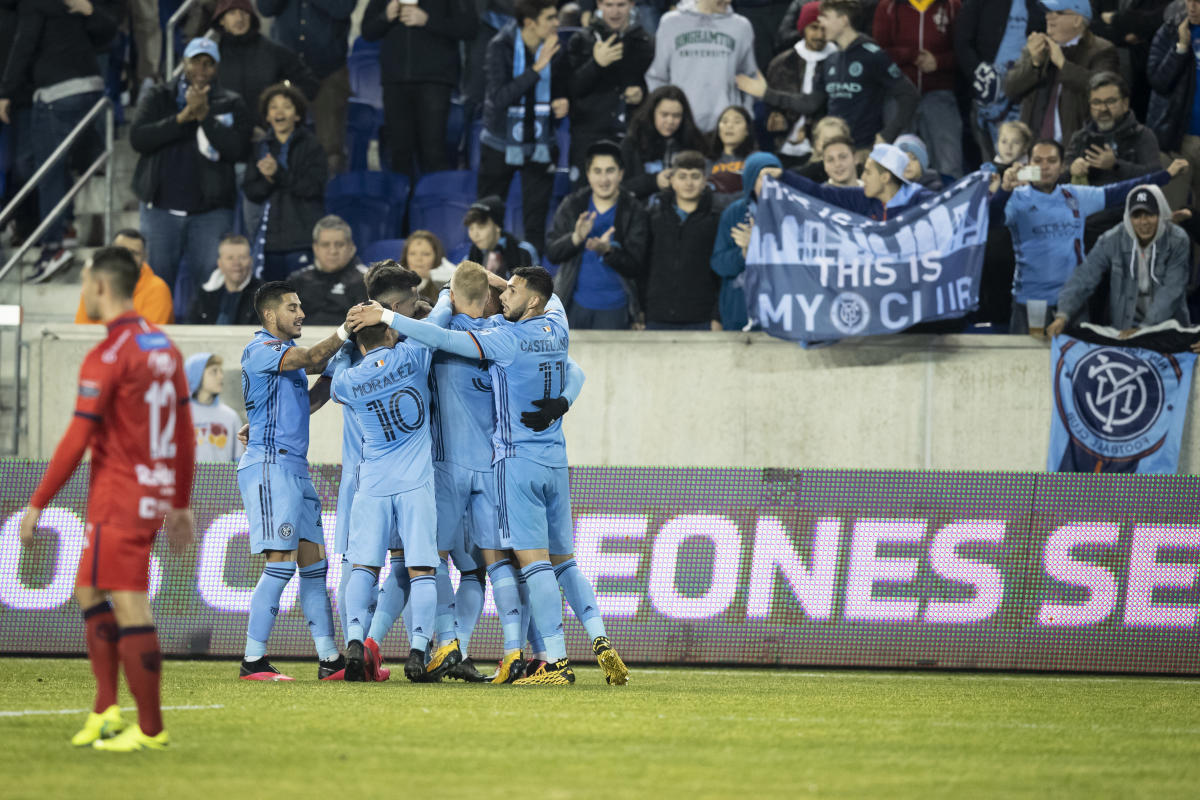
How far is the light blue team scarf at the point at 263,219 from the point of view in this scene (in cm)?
1456

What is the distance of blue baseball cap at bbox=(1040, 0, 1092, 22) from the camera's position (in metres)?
14.9

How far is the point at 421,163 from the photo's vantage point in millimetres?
15633

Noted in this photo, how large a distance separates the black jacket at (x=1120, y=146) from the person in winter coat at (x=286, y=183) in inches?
267

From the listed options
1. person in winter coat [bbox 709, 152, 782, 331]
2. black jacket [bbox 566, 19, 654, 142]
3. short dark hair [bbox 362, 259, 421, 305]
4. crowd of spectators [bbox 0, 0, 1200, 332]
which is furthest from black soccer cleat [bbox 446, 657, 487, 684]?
black jacket [bbox 566, 19, 654, 142]

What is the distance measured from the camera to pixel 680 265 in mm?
13688

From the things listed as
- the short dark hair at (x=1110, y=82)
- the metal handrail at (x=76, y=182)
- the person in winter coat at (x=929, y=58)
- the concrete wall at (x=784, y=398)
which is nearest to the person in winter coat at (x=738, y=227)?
the concrete wall at (x=784, y=398)

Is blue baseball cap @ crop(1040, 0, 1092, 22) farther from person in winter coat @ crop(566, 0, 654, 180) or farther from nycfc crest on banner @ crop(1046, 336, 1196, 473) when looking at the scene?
person in winter coat @ crop(566, 0, 654, 180)

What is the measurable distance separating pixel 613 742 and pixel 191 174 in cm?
947

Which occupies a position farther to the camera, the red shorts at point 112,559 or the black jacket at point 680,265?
the black jacket at point 680,265

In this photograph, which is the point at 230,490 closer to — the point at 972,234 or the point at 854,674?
the point at 854,674

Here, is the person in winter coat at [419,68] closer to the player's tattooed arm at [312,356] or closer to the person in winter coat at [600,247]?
the person in winter coat at [600,247]

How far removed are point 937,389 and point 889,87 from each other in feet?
9.75

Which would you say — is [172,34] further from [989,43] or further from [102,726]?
[102,726]

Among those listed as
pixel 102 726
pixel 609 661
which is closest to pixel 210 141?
pixel 609 661
